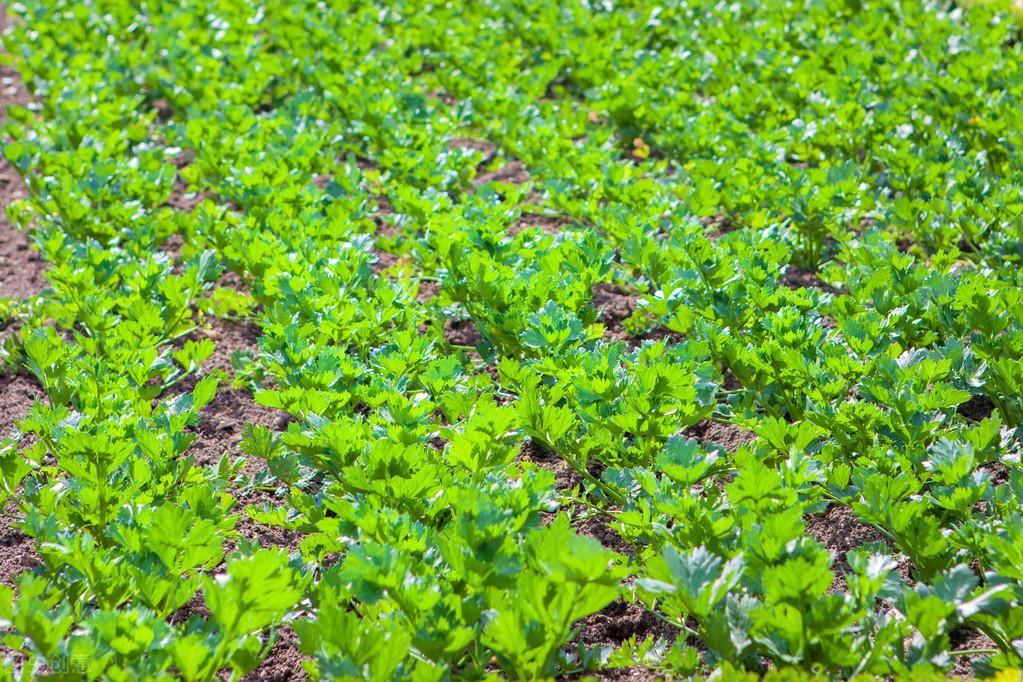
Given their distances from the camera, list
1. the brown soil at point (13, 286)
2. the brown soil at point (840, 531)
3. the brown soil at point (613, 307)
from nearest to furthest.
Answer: the brown soil at point (840, 531) < the brown soil at point (13, 286) < the brown soil at point (613, 307)

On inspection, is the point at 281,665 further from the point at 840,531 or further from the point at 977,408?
the point at 977,408

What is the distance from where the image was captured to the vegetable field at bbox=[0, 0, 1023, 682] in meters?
2.29

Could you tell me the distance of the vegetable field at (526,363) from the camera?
2287 mm

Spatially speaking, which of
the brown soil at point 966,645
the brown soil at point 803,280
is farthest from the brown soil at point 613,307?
the brown soil at point 966,645

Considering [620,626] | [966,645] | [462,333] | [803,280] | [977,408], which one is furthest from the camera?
[803,280]

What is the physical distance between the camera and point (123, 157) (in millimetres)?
5359

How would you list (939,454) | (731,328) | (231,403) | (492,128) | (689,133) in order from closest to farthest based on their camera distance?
(939,454) → (731,328) → (231,403) → (689,133) → (492,128)

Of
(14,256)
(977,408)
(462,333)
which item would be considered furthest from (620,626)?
(14,256)

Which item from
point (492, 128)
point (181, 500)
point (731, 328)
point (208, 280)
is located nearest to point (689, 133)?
point (492, 128)

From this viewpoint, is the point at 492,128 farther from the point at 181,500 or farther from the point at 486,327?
the point at 181,500

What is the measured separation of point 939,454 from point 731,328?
94 cm

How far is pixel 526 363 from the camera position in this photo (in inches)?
140

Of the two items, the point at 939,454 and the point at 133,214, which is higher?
the point at 939,454

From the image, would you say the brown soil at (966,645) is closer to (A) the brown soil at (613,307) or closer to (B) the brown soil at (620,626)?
(B) the brown soil at (620,626)
